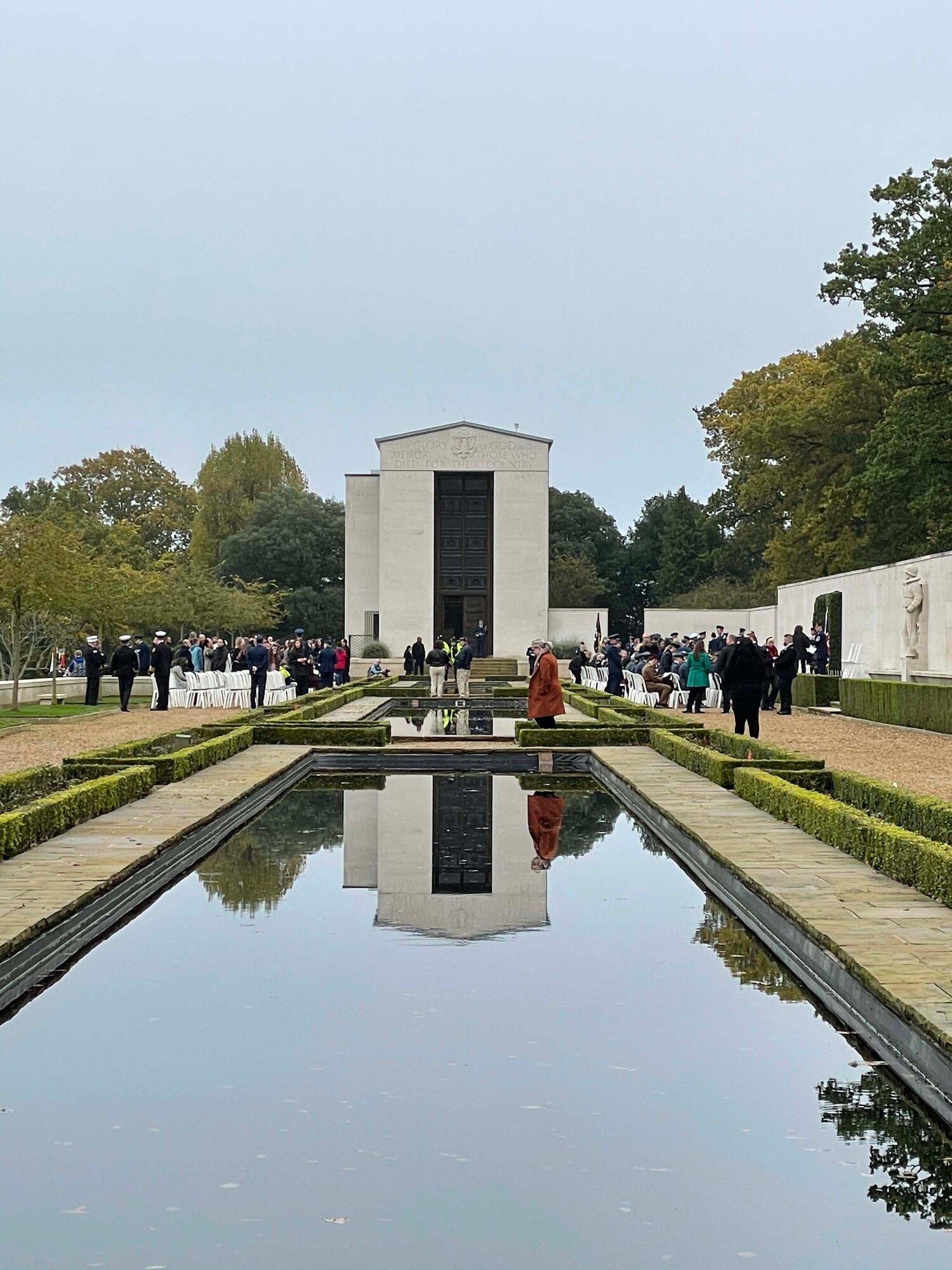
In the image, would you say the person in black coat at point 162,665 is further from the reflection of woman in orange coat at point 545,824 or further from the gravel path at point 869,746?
the reflection of woman in orange coat at point 545,824

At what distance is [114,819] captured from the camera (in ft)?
32.1

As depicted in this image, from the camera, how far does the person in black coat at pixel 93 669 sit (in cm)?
2741

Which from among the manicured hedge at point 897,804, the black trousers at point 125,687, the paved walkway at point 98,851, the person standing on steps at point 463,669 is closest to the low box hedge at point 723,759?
the manicured hedge at point 897,804

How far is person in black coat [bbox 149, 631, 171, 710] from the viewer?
1000 inches

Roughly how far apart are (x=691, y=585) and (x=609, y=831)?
53.5 metres

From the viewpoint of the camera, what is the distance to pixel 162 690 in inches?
1021

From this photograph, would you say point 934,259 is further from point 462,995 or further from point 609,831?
point 462,995

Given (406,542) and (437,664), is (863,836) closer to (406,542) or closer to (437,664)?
(437,664)

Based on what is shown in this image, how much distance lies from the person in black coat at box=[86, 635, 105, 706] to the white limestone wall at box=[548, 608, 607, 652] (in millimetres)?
27514

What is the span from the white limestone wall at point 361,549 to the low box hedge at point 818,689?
2828 centimetres

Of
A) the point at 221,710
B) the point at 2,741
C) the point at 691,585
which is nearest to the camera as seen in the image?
the point at 2,741

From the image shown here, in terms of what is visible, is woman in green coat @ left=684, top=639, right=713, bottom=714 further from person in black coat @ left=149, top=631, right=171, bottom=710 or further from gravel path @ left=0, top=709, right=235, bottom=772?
person in black coat @ left=149, top=631, right=171, bottom=710

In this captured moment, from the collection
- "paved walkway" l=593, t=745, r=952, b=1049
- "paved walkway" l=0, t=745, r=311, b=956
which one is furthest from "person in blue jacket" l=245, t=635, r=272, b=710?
"paved walkway" l=593, t=745, r=952, b=1049

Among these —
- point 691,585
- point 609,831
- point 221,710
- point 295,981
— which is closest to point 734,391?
point 691,585
